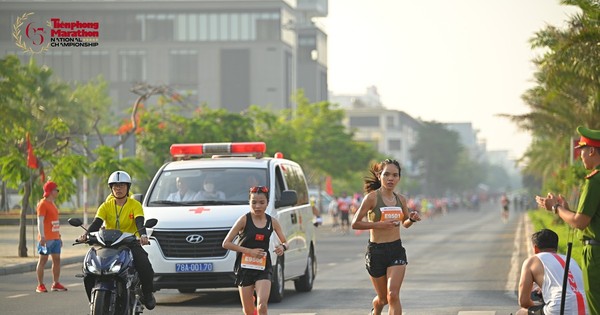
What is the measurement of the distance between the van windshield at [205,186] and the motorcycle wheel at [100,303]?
6454 mm

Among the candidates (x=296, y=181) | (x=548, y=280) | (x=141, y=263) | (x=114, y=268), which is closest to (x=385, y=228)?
(x=141, y=263)

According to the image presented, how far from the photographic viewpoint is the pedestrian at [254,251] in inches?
507

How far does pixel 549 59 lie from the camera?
31406 mm

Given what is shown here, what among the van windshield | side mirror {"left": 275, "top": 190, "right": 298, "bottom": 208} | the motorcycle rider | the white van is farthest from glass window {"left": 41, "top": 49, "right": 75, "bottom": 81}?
the motorcycle rider

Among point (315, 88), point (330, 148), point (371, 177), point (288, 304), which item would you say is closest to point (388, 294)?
point (371, 177)

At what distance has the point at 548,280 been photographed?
33.0 ft

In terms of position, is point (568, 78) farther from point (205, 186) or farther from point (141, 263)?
point (141, 263)

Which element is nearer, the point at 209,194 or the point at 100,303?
the point at 100,303

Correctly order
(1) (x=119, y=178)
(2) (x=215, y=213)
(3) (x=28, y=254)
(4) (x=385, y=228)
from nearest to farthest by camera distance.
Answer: (4) (x=385, y=228) < (1) (x=119, y=178) < (2) (x=215, y=213) < (3) (x=28, y=254)

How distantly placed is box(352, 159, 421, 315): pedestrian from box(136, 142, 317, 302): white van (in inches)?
199

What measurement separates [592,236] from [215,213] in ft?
31.5

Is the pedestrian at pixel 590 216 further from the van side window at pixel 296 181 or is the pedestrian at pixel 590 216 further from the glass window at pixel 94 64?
the glass window at pixel 94 64

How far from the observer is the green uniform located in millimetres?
9453

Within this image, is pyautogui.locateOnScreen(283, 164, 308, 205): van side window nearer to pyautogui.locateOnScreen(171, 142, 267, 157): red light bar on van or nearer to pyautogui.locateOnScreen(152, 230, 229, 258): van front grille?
pyautogui.locateOnScreen(171, 142, 267, 157): red light bar on van
